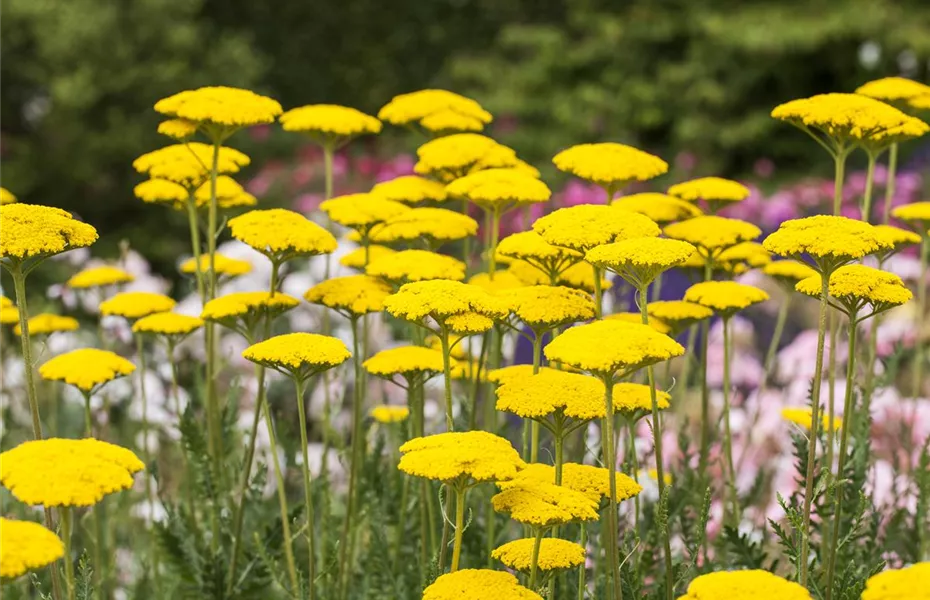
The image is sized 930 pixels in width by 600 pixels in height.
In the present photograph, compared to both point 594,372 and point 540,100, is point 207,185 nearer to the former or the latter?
point 594,372

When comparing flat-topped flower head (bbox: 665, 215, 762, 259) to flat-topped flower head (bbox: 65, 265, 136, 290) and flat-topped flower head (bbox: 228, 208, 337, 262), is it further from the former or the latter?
flat-topped flower head (bbox: 65, 265, 136, 290)

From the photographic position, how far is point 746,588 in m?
1.44

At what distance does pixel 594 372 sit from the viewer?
5.89 feet

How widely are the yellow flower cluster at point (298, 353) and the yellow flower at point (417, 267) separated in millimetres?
332

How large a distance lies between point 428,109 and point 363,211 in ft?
1.70

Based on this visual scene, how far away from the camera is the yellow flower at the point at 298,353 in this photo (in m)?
2.03

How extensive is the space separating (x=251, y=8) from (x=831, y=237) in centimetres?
1254

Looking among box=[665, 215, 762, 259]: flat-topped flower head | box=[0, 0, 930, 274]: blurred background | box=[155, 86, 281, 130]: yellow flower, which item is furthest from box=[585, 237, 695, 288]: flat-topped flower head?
box=[0, 0, 930, 274]: blurred background

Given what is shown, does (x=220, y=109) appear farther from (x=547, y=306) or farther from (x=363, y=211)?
(x=547, y=306)

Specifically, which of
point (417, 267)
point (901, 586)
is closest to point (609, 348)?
point (901, 586)

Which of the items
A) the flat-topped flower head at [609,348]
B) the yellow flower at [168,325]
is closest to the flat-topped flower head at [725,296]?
the flat-topped flower head at [609,348]

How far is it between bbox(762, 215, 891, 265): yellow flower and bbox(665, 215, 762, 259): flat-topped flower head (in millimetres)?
532

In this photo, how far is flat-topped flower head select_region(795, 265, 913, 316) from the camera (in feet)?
6.70

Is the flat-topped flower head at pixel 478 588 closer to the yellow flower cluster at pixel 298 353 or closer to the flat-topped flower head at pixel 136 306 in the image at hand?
the yellow flower cluster at pixel 298 353
